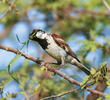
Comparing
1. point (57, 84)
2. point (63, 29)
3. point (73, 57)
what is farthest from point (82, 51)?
point (63, 29)

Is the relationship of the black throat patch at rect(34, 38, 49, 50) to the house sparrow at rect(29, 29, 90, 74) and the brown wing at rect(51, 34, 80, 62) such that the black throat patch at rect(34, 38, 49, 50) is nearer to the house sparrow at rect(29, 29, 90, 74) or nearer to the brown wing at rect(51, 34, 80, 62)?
the house sparrow at rect(29, 29, 90, 74)

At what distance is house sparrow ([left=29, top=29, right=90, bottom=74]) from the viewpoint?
408 centimetres

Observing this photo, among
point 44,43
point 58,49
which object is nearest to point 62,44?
point 58,49

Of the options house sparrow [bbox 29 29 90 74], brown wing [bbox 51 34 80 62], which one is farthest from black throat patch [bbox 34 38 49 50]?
brown wing [bbox 51 34 80 62]

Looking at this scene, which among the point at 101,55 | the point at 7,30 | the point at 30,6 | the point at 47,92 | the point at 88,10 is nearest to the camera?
the point at 47,92

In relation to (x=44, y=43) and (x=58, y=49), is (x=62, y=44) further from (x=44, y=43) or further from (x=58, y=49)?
(x=44, y=43)

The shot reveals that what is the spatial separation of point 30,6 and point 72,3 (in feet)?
3.28

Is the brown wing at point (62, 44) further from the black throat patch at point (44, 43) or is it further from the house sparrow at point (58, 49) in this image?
the black throat patch at point (44, 43)

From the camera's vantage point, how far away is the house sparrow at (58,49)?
4.08 metres

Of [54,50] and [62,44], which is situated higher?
[62,44]

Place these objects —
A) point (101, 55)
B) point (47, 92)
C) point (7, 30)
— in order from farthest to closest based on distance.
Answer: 1. point (7, 30)
2. point (101, 55)
3. point (47, 92)

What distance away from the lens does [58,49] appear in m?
4.18

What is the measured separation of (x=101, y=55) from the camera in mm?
4680

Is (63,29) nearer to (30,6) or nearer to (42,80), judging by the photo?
(30,6)
